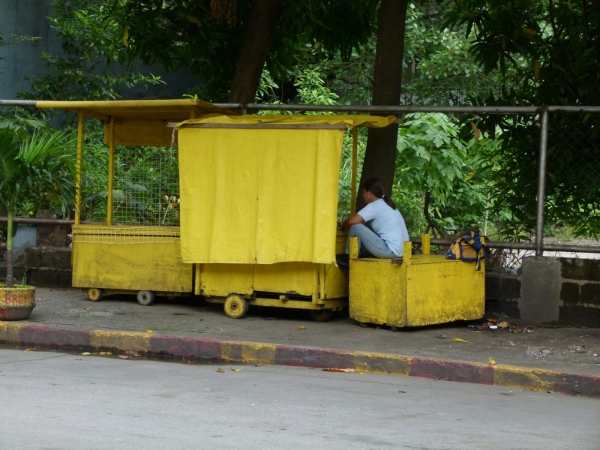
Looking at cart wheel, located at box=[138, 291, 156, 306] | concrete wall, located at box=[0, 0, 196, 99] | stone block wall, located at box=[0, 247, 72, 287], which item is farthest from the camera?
concrete wall, located at box=[0, 0, 196, 99]

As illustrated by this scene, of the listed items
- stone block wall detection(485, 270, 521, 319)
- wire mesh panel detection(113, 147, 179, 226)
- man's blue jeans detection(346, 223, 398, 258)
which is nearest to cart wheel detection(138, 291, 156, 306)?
wire mesh panel detection(113, 147, 179, 226)

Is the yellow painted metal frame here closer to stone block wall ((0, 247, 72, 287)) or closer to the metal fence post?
the metal fence post

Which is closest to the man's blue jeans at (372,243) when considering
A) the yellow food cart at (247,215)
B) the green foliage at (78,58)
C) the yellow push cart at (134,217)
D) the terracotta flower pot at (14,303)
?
the yellow food cart at (247,215)

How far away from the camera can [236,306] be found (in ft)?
29.3

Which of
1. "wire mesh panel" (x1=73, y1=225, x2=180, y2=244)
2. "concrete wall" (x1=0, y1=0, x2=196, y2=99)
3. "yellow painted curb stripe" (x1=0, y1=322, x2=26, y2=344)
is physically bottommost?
"yellow painted curb stripe" (x1=0, y1=322, x2=26, y2=344)

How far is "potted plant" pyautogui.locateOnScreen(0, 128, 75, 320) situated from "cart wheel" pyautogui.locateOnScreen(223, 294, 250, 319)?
6.26ft

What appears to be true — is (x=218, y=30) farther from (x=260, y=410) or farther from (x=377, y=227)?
(x=260, y=410)

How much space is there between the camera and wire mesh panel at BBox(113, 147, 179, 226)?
9.48 metres

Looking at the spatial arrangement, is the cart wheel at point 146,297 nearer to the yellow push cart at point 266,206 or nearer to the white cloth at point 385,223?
the yellow push cart at point 266,206

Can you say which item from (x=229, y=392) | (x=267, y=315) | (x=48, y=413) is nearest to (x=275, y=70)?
(x=267, y=315)

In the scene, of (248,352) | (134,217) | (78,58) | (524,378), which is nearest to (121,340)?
(248,352)

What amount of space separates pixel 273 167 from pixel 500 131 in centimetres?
256

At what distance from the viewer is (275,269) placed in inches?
343

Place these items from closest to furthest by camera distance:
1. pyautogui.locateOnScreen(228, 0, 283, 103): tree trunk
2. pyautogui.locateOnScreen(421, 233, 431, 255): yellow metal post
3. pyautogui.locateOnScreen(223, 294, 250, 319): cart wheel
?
pyautogui.locateOnScreen(223, 294, 250, 319): cart wheel < pyautogui.locateOnScreen(421, 233, 431, 255): yellow metal post < pyautogui.locateOnScreen(228, 0, 283, 103): tree trunk
